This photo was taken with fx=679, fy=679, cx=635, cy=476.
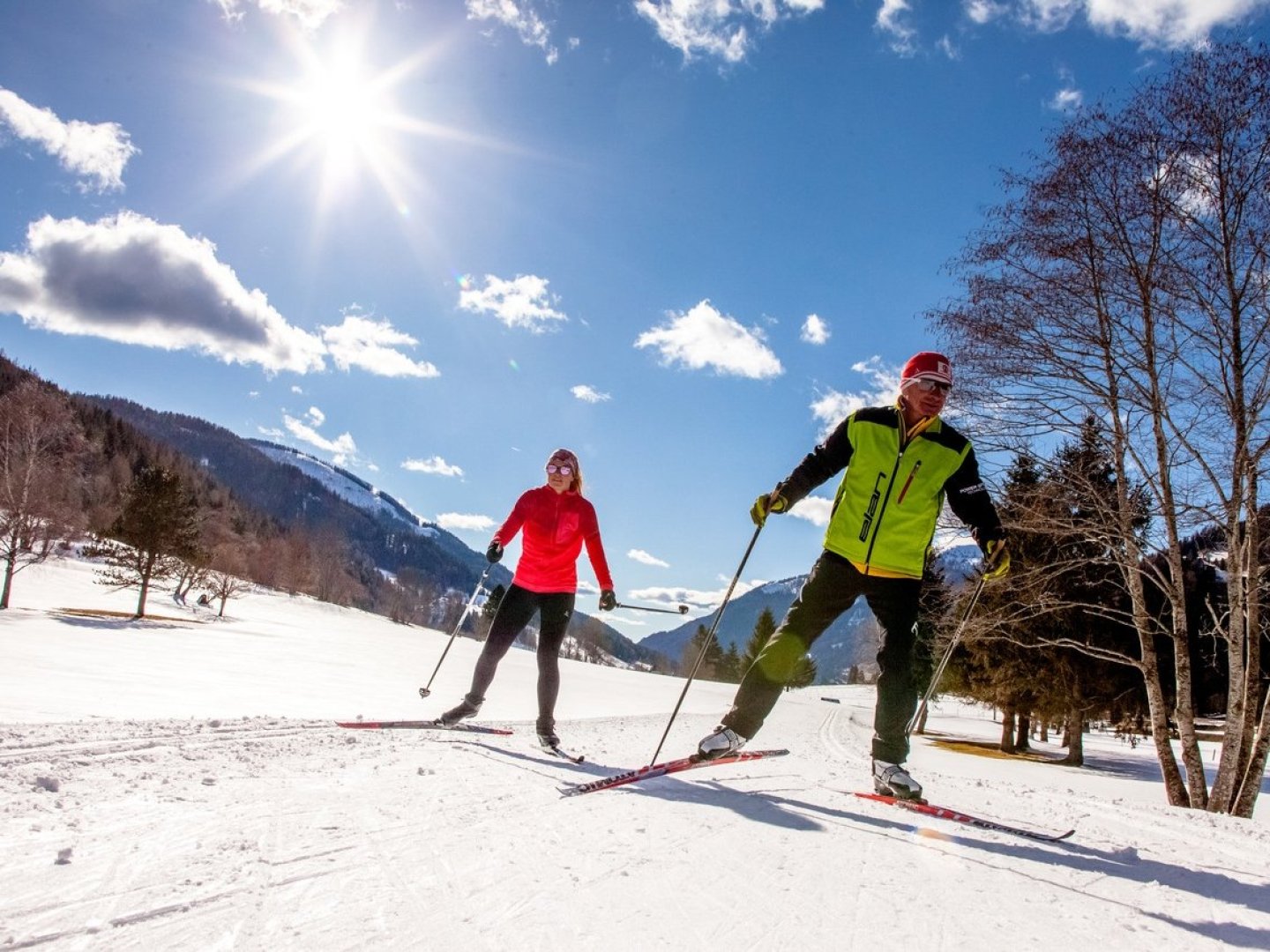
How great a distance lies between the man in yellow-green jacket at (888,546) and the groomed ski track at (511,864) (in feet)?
1.33

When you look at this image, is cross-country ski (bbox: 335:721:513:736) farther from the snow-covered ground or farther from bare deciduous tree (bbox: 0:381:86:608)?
bare deciduous tree (bbox: 0:381:86:608)

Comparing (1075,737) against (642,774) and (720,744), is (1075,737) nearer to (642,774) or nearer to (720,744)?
(720,744)

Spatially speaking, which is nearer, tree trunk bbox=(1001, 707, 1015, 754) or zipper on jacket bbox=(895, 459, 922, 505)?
zipper on jacket bbox=(895, 459, 922, 505)

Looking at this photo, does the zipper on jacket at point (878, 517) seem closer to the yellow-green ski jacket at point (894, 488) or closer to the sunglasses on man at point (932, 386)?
the yellow-green ski jacket at point (894, 488)

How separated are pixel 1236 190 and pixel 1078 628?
15586 mm

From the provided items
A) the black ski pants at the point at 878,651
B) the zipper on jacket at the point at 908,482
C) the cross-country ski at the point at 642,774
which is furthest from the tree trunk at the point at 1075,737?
the zipper on jacket at the point at 908,482

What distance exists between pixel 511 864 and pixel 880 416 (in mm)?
2722

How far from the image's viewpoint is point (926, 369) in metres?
3.52

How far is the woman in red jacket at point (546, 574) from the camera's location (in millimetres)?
5082

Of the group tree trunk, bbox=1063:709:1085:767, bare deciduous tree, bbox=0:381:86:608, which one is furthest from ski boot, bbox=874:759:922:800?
bare deciduous tree, bbox=0:381:86:608

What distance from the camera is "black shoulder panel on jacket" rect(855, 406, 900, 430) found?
11.6 feet

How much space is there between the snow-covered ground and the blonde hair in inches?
80.0

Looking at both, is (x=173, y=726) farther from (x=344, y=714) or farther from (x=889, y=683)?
(x=889, y=683)

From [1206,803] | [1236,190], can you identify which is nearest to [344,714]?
[1206,803]
